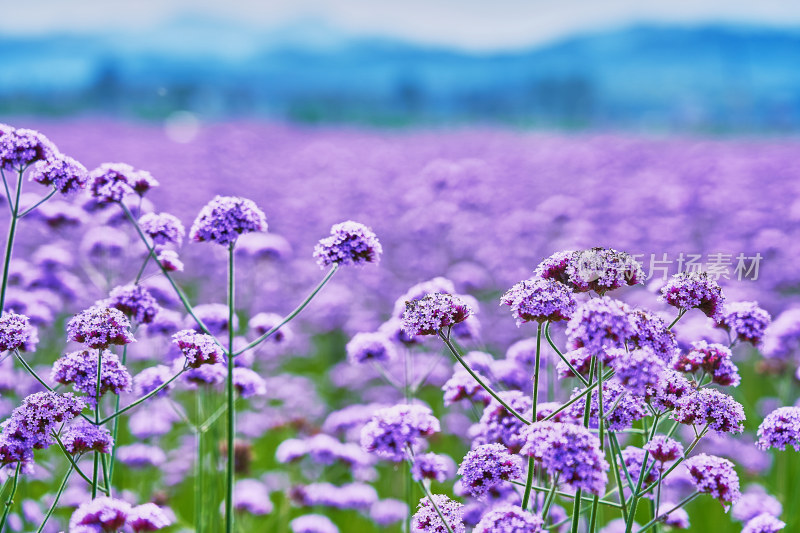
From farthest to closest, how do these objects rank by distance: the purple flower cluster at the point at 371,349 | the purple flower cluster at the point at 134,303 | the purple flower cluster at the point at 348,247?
the purple flower cluster at the point at 371,349, the purple flower cluster at the point at 134,303, the purple flower cluster at the point at 348,247

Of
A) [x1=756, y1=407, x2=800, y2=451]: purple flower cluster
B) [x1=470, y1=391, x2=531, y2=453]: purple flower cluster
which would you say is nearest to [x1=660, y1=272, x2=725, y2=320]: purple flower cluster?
[x1=756, y1=407, x2=800, y2=451]: purple flower cluster

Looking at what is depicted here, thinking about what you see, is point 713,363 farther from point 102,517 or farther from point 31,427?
point 31,427

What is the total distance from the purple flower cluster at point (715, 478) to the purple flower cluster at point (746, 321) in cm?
82

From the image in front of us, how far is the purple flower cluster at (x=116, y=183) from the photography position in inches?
132

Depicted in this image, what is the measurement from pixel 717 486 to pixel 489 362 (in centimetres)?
179

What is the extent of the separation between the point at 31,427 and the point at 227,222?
1.04 metres

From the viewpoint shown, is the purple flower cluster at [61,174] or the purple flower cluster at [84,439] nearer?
the purple flower cluster at [84,439]

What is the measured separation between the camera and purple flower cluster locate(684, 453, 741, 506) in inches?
96.5

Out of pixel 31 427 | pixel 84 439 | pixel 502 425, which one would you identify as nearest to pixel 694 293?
pixel 502 425

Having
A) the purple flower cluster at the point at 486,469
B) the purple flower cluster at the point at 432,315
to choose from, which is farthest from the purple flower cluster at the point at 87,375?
the purple flower cluster at the point at 486,469

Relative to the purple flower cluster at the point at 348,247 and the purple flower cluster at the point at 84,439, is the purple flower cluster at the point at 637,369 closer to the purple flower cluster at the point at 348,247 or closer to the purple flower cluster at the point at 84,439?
the purple flower cluster at the point at 348,247

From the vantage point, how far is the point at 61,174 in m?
3.23

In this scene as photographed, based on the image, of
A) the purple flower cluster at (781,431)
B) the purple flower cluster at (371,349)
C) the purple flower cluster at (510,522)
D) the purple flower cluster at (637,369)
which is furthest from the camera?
the purple flower cluster at (371,349)

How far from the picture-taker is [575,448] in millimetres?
2125
